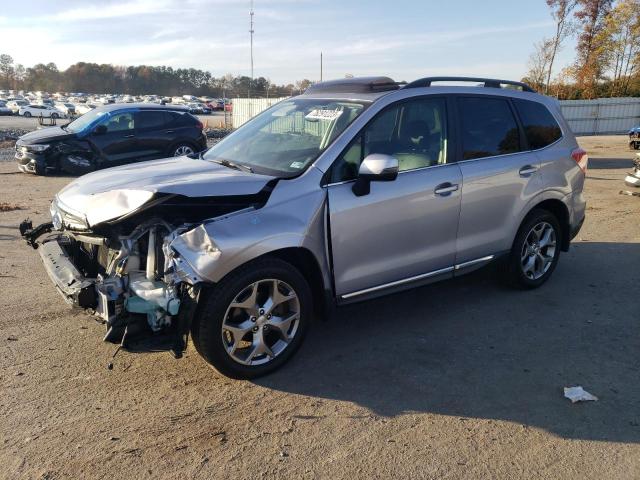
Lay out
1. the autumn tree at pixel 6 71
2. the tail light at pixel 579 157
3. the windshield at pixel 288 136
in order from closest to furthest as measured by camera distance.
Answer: the windshield at pixel 288 136 < the tail light at pixel 579 157 < the autumn tree at pixel 6 71

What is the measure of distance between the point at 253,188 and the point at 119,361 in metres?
1.64

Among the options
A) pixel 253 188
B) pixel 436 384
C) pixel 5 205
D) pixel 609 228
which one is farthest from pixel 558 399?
pixel 5 205

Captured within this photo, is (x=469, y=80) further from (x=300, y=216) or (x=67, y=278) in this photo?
(x=67, y=278)

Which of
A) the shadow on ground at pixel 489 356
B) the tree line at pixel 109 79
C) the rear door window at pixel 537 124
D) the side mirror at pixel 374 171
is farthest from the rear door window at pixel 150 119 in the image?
the tree line at pixel 109 79

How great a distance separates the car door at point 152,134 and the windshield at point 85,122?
0.90m

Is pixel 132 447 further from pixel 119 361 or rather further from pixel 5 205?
pixel 5 205

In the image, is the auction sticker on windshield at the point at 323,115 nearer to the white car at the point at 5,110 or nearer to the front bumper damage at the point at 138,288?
the front bumper damage at the point at 138,288

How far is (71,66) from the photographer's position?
119312mm

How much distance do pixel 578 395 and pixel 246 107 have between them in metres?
27.4

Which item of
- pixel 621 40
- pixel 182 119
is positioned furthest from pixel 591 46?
pixel 182 119

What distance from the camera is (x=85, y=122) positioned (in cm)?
1328

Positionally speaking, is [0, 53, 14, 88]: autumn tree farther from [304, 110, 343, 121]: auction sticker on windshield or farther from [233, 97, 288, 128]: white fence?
[304, 110, 343, 121]: auction sticker on windshield

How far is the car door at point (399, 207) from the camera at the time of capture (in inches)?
157

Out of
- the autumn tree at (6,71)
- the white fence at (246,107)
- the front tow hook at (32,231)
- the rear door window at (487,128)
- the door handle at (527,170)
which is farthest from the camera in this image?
the autumn tree at (6,71)
